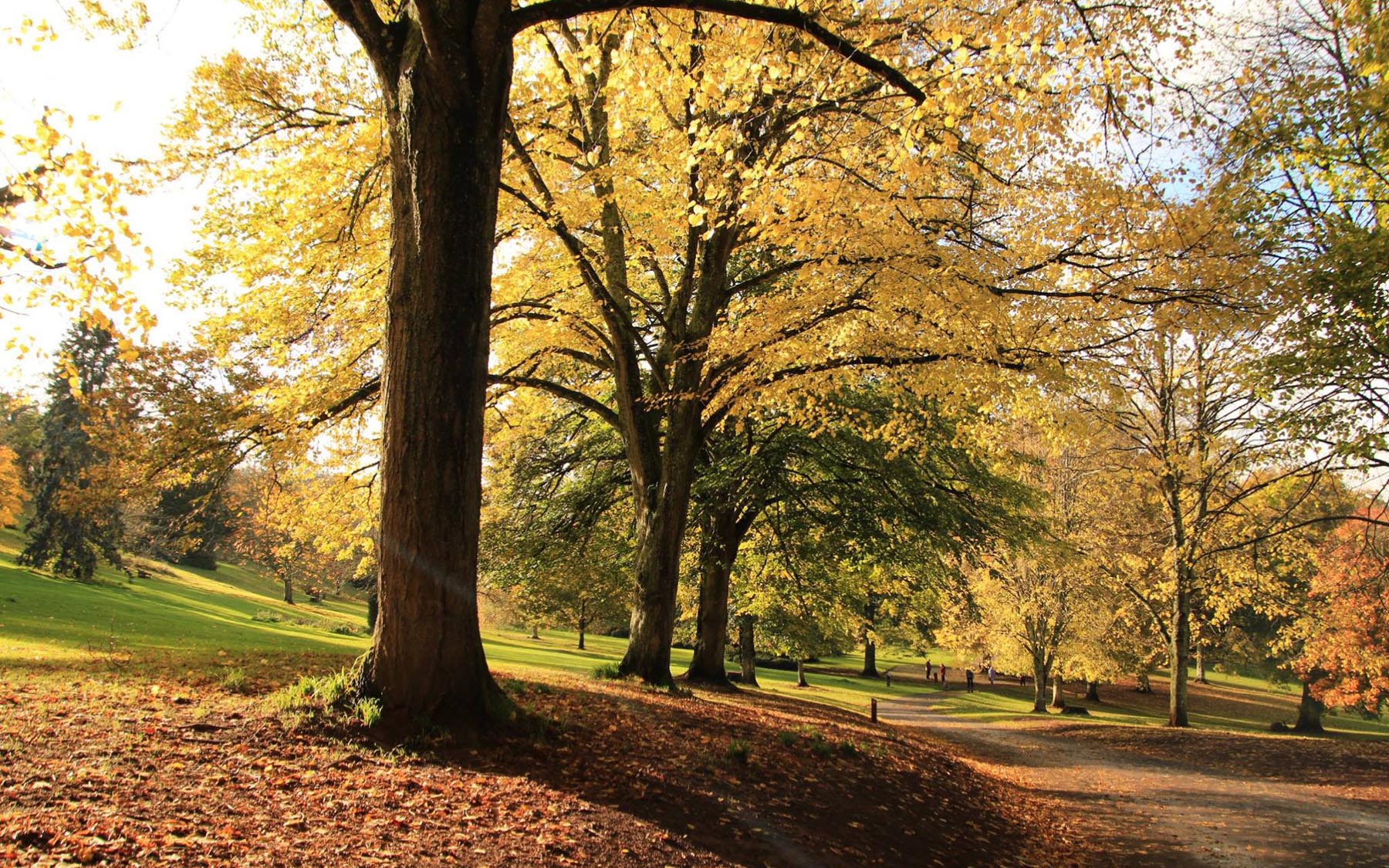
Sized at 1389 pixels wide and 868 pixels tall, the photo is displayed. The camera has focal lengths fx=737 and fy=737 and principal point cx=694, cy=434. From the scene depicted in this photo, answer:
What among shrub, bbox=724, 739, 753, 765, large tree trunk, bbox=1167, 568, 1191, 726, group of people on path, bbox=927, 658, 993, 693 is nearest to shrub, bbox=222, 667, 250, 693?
shrub, bbox=724, 739, 753, 765

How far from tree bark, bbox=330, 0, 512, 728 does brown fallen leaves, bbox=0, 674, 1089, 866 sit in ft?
2.26

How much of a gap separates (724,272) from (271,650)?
9.20m

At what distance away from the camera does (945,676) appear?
153 feet

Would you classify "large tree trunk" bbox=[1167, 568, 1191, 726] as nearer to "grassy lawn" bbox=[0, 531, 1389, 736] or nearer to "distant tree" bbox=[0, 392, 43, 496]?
"grassy lawn" bbox=[0, 531, 1389, 736]

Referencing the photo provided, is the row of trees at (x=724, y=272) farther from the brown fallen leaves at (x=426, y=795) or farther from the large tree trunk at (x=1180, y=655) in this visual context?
the large tree trunk at (x=1180, y=655)

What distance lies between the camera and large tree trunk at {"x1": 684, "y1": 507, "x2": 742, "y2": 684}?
15852mm

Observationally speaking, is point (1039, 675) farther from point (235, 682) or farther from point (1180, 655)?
point (235, 682)

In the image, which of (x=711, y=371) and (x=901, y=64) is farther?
(x=711, y=371)

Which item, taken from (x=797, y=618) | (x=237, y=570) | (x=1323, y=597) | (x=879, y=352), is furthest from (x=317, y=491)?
(x=237, y=570)

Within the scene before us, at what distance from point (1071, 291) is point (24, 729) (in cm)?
999

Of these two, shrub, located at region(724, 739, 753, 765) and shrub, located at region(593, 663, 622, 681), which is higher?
shrub, located at region(724, 739, 753, 765)

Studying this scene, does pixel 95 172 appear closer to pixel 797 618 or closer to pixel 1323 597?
pixel 797 618

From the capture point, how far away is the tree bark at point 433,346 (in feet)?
17.9

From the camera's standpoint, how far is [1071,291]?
858 centimetres
